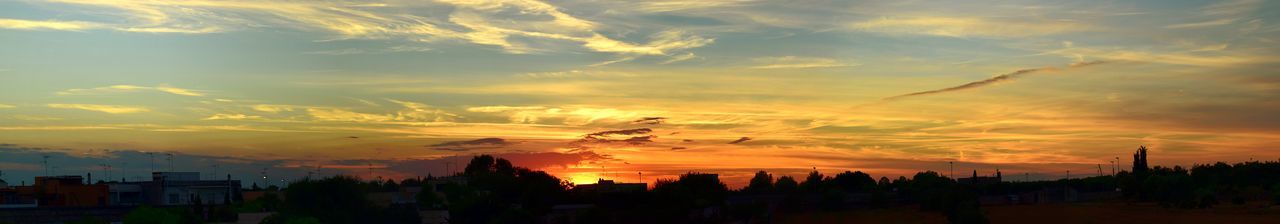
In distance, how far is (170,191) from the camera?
13838 cm

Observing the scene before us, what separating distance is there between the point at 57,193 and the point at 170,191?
519 inches

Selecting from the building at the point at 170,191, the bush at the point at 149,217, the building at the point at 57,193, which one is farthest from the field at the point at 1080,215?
the bush at the point at 149,217

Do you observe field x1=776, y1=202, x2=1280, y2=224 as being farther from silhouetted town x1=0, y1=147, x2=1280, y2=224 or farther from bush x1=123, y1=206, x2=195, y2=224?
bush x1=123, y1=206, x2=195, y2=224

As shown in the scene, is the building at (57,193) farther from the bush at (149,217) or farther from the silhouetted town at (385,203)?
the bush at (149,217)

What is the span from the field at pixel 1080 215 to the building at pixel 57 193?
89360mm

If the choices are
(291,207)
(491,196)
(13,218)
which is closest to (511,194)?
(491,196)

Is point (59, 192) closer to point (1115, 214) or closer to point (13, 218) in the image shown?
point (13, 218)

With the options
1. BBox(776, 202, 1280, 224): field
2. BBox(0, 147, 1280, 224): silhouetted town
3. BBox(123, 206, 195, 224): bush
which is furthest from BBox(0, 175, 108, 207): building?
BBox(776, 202, 1280, 224): field

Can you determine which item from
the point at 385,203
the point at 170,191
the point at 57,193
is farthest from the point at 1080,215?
the point at 57,193

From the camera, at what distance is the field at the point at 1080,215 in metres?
166

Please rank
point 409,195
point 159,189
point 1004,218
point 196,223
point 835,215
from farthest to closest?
point 835,215
point 1004,218
point 409,195
point 159,189
point 196,223

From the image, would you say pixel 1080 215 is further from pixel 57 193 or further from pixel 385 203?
pixel 57 193

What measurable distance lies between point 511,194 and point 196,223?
43911mm

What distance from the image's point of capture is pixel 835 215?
19150 centimetres
